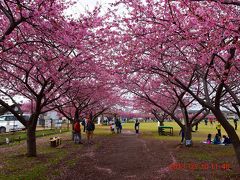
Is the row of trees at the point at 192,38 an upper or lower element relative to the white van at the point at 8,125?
upper

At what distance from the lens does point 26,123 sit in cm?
1409

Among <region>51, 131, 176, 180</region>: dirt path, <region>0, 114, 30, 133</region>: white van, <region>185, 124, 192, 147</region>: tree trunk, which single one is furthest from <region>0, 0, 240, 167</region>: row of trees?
<region>0, 114, 30, 133</region>: white van

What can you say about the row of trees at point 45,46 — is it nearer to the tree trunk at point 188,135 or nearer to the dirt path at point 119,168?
the dirt path at point 119,168

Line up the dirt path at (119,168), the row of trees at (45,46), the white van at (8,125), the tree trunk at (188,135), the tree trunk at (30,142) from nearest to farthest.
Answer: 1. the row of trees at (45,46)
2. the dirt path at (119,168)
3. the tree trunk at (30,142)
4. the tree trunk at (188,135)
5. the white van at (8,125)

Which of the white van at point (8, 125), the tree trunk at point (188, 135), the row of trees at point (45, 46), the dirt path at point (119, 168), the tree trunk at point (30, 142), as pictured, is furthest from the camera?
the white van at point (8, 125)

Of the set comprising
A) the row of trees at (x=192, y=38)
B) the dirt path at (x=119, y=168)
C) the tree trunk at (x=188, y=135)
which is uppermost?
the row of trees at (x=192, y=38)

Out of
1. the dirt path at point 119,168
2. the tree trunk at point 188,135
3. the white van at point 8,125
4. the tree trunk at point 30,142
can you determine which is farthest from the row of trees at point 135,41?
the white van at point 8,125

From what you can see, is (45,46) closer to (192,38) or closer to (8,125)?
(192,38)

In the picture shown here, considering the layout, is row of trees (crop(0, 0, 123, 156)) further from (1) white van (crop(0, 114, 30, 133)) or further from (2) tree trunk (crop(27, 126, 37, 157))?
(1) white van (crop(0, 114, 30, 133))

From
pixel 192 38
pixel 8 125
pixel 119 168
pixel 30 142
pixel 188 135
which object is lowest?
pixel 119 168

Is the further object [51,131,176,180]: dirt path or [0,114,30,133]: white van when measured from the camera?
[0,114,30,133]: white van

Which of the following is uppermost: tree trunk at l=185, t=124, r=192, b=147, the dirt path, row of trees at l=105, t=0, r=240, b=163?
row of trees at l=105, t=0, r=240, b=163

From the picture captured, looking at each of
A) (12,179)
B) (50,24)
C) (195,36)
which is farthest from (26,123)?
(195,36)

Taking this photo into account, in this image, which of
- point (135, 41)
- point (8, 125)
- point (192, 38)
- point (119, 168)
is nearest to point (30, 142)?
point (119, 168)
